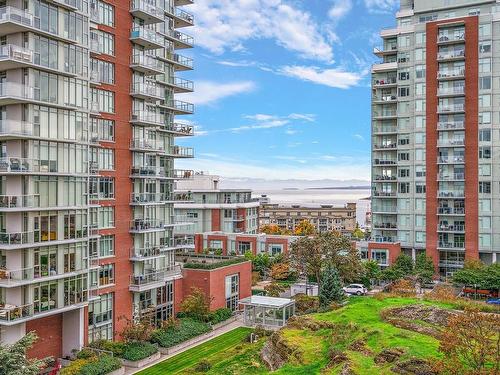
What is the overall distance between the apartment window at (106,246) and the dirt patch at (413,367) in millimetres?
24163

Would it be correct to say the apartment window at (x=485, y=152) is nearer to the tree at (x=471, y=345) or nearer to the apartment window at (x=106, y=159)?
the apartment window at (x=106, y=159)

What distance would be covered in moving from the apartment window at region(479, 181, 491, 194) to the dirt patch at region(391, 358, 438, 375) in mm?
46763

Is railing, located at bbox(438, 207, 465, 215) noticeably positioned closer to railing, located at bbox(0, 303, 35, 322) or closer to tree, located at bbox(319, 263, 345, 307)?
tree, located at bbox(319, 263, 345, 307)

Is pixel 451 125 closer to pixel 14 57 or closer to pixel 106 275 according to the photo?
pixel 106 275

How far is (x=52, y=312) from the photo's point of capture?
3008 cm

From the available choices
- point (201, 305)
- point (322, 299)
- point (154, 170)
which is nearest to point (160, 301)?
point (201, 305)

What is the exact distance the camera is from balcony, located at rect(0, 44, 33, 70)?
28.1m

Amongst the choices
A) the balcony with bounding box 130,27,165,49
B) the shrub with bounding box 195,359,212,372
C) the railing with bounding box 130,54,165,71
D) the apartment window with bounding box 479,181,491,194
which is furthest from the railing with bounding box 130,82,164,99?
the apartment window with bounding box 479,181,491,194

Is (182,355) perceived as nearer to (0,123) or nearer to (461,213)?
(0,123)

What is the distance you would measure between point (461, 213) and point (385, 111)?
1571cm

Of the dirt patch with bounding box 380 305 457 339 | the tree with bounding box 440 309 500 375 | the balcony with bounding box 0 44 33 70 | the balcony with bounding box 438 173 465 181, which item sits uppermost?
the balcony with bounding box 0 44 33 70

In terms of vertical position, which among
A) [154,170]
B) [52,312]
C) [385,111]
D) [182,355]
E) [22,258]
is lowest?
[182,355]

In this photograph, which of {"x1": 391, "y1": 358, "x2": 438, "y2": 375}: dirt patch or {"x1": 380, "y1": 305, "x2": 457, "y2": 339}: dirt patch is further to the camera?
{"x1": 380, "y1": 305, "x2": 457, "y2": 339}: dirt patch

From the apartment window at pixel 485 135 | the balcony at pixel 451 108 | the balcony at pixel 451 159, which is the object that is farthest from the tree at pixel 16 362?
the apartment window at pixel 485 135
